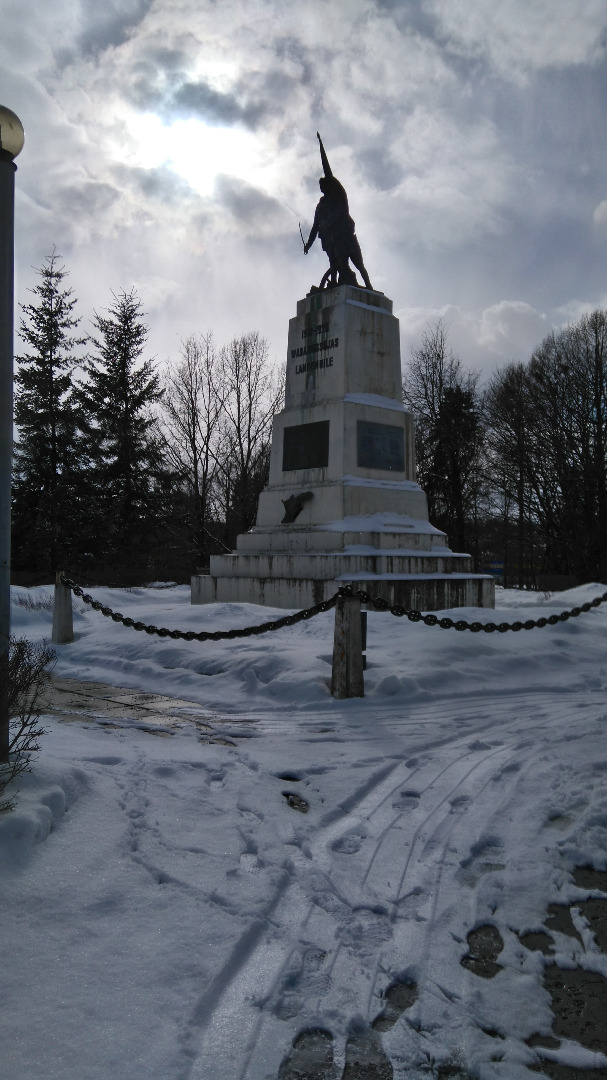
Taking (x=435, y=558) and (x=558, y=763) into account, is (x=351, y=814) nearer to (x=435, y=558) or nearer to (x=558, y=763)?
(x=558, y=763)

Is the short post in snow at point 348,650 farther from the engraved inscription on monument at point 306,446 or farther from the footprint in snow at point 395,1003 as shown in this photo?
the engraved inscription on monument at point 306,446

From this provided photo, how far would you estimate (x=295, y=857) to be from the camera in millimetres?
3010

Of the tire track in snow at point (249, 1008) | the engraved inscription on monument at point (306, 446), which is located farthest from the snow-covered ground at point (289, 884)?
the engraved inscription on monument at point (306, 446)

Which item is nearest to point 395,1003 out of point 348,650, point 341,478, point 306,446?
point 348,650

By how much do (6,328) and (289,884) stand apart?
2.93 meters

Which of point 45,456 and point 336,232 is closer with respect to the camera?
point 336,232

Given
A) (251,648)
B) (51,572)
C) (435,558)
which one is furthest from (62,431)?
(251,648)

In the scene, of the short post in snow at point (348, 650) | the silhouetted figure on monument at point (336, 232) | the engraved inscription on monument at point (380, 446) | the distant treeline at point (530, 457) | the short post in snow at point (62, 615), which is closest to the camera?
the short post in snow at point (348, 650)

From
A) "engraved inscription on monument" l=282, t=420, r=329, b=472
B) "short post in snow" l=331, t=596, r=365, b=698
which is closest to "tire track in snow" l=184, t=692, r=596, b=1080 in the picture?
"short post in snow" l=331, t=596, r=365, b=698

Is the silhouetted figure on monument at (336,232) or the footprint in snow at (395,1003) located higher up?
the silhouetted figure on monument at (336,232)

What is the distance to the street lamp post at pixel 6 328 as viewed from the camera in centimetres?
335

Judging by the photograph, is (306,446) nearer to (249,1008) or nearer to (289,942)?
(289,942)

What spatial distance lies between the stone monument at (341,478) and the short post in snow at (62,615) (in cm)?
328

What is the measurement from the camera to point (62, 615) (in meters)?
9.30
